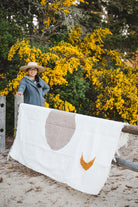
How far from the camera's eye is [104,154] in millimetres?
2225

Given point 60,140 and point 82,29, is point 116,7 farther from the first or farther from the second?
point 60,140

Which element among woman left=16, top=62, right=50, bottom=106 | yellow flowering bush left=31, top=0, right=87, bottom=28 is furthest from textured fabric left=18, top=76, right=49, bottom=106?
yellow flowering bush left=31, top=0, right=87, bottom=28

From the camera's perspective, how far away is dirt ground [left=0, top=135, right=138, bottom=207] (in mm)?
2648

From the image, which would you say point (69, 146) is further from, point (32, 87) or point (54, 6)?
point (54, 6)

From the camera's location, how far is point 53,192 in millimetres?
2912

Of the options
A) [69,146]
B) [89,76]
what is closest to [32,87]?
[69,146]

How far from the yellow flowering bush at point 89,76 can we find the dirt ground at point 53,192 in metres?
2.19

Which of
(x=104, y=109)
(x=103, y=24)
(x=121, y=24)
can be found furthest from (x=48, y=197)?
(x=121, y=24)

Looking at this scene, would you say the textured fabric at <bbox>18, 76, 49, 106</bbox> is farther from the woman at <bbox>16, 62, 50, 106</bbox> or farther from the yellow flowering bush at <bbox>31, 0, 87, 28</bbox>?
the yellow flowering bush at <bbox>31, 0, 87, 28</bbox>

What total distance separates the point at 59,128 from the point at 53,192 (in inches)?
38.7

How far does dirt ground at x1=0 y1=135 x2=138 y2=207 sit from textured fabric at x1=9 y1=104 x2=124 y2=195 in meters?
0.33

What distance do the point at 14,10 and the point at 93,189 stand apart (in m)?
7.54

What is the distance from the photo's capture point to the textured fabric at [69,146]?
223cm

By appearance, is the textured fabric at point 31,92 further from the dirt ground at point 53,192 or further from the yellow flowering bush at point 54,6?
the yellow flowering bush at point 54,6
